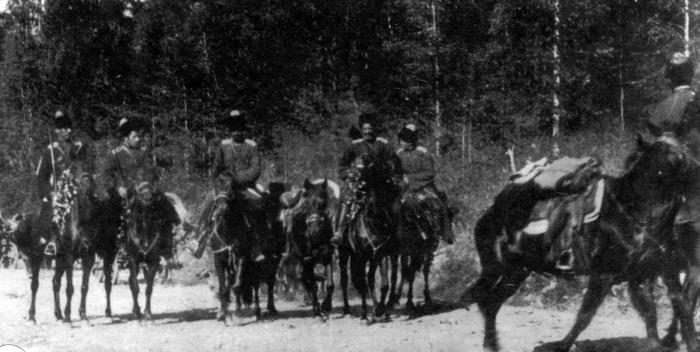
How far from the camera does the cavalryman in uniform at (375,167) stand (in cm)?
1165

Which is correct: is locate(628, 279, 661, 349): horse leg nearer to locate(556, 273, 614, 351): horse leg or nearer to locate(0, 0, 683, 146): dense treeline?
locate(556, 273, 614, 351): horse leg

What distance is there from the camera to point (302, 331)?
11422 mm

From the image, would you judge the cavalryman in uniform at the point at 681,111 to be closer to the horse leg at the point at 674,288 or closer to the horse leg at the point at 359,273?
the horse leg at the point at 674,288

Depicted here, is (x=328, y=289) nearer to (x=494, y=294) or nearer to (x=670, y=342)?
(x=494, y=294)

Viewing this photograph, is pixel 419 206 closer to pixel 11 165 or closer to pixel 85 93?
pixel 11 165

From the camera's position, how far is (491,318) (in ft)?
28.6

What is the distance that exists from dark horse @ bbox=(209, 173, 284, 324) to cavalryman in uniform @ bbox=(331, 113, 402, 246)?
1.28 meters

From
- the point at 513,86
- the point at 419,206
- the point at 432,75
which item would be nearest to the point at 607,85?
the point at 513,86

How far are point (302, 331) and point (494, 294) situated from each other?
3.53m

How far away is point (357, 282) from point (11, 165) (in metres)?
15.9

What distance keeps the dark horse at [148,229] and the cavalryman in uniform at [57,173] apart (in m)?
0.84

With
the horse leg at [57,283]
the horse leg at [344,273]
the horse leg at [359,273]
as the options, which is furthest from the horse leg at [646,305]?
the horse leg at [57,283]

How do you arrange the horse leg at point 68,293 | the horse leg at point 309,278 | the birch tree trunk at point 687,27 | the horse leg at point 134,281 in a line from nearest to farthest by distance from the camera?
the horse leg at point 68,293, the horse leg at point 134,281, the horse leg at point 309,278, the birch tree trunk at point 687,27

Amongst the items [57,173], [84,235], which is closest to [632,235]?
[84,235]
